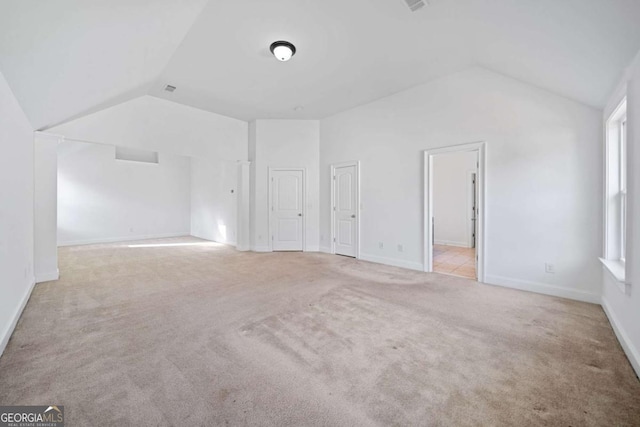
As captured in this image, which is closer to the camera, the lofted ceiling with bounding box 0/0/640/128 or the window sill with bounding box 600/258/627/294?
the lofted ceiling with bounding box 0/0/640/128

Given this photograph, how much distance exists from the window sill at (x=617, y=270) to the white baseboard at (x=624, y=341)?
13.8 inches

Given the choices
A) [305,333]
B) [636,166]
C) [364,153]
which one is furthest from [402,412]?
Result: [364,153]

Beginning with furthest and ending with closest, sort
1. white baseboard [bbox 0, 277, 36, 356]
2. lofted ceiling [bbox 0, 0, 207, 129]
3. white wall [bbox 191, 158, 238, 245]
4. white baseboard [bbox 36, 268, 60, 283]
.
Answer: white wall [bbox 191, 158, 238, 245] < white baseboard [bbox 36, 268, 60, 283] < white baseboard [bbox 0, 277, 36, 356] < lofted ceiling [bbox 0, 0, 207, 129]

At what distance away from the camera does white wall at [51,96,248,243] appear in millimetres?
4641

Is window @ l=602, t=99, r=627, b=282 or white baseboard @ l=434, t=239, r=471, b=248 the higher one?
window @ l=602, t=99, r=627, b=282

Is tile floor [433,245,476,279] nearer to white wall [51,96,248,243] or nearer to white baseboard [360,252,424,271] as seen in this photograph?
white baseboard [360,252,424,271]

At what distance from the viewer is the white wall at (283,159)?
6.36m

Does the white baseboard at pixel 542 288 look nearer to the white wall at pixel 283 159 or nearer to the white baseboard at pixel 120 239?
the white wall at pixel 283 159

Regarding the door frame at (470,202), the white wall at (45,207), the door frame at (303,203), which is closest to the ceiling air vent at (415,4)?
the door frame at (303,203)

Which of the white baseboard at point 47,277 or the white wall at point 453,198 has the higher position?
the white wall at point 453,198

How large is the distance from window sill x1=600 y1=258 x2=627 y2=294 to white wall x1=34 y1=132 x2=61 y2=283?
663 cm

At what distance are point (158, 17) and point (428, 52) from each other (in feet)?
10.3

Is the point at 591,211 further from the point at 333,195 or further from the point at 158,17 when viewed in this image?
the point at 158,17

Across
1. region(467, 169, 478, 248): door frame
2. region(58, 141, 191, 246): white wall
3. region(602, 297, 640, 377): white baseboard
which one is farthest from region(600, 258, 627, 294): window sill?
region(58, 141, 191, 246): white wall
